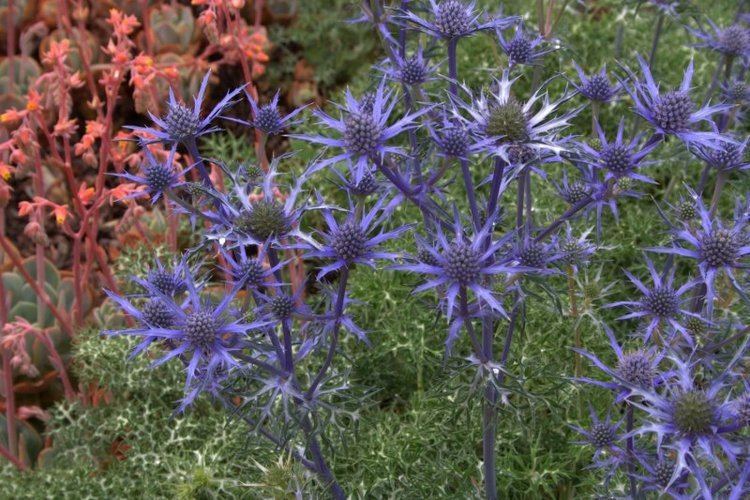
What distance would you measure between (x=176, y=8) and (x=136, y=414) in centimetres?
192

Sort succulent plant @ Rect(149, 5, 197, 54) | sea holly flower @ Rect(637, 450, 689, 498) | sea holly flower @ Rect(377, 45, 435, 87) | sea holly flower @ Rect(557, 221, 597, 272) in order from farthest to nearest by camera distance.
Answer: succulent plant @ Rect(149, 5, 197, 54), sea holly flower @ Rect(557, 221, 597, 272), sea holly flower @ Rect(377, 45, 435, 87), sea holly flower @ Rect(637, 450, 689, 498)

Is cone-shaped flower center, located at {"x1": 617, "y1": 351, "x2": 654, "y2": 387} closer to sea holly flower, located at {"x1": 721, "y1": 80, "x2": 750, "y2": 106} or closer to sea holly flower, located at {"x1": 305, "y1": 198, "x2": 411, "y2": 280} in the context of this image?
sea holly flower, located at {"x1": 305, "y1": 198, "x2": 411, "y2": 280}

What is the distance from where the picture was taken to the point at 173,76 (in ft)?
7.69

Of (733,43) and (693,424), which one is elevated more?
(733,43)

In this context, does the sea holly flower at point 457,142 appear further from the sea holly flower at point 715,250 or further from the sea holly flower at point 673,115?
the sea holly flower at point 715,250

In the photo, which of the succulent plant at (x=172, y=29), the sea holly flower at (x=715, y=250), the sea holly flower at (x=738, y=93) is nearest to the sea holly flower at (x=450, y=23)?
the sea holly flower at (x=715, y=250)

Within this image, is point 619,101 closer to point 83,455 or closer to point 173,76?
point 173,76

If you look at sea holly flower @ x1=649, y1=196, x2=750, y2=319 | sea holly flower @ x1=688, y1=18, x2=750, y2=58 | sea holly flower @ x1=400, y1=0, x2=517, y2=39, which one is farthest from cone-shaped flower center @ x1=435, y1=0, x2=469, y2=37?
sea holly flower @ x1=688, y1=18, x2=750, y2=58

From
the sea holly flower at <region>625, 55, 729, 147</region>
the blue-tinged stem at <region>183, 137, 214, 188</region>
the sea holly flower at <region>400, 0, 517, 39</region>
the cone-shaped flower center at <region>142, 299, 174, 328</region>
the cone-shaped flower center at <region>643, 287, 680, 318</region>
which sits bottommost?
the cone-shaped flower center at <region>643, 287, 680, 318</region>

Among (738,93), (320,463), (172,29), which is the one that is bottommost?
(320,463)

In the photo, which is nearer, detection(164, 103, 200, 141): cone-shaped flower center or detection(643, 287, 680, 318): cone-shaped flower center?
detection(164, 103, 200, 141): cone-shaped flower center

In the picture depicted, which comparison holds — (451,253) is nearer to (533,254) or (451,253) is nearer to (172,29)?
(533,254)

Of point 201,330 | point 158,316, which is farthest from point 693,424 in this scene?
point 158,316

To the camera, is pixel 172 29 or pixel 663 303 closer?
pixel 663 303
